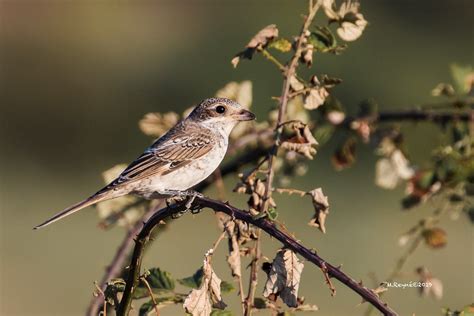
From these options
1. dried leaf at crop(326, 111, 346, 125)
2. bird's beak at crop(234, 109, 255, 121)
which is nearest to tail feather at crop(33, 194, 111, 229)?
bird's beak at crop(234, 109, 255, 121)

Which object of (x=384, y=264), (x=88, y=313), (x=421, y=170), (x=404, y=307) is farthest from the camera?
(x=384, y=264)

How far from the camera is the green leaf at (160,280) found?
318 cm

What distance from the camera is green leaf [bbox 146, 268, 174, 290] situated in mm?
3182

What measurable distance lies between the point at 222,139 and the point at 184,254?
6.12m

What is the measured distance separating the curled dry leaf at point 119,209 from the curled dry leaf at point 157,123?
20cm

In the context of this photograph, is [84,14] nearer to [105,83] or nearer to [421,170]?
[105,83]

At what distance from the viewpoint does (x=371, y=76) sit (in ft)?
48.2

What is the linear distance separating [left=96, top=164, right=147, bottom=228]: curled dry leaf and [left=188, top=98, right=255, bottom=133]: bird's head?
40.9 inches

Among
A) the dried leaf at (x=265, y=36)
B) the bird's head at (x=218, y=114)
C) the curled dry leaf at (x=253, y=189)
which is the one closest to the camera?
the curled dry leaf at (x=253, y=189)

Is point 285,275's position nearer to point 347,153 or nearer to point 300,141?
point 300,141

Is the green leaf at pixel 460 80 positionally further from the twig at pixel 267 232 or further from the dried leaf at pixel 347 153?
the twig at pixel 267 232

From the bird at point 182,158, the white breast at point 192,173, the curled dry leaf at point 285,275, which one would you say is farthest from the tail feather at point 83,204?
the curled dry leaf at point 285,275

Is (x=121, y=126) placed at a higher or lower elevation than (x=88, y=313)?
higher

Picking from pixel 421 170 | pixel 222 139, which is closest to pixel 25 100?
pixel 222 139
